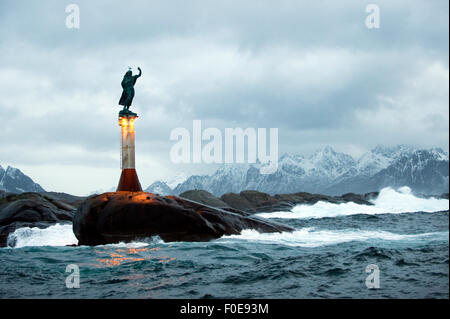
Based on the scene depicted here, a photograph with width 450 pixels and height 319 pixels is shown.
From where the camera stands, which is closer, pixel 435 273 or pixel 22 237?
pixel 435 273

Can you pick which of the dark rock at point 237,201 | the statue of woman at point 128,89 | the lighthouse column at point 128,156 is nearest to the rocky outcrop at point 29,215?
the lighthouse column at point 128,156

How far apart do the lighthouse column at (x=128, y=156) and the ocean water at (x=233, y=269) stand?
6.01 metres

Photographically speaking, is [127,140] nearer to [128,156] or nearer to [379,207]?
[128,156]

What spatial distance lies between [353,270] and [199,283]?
3964mm

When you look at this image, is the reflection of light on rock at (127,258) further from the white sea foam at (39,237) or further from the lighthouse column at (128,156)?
the lighthouse column at (128,156)

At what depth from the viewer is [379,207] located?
6731 cm

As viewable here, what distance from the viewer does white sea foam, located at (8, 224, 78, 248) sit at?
71.6ft

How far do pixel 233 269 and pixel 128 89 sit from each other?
52.6ft

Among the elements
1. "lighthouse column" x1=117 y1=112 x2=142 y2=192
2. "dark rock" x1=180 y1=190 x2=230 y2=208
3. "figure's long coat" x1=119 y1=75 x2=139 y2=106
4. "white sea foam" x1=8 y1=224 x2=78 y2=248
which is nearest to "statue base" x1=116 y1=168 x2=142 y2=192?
"lighthouse column" x1=117 y1=112 x2=142 y2=192

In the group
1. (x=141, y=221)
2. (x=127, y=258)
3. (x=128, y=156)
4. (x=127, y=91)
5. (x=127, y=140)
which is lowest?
(x=127, y=258)

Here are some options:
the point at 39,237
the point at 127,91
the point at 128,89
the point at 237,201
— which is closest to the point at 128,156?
the point at 127,91
